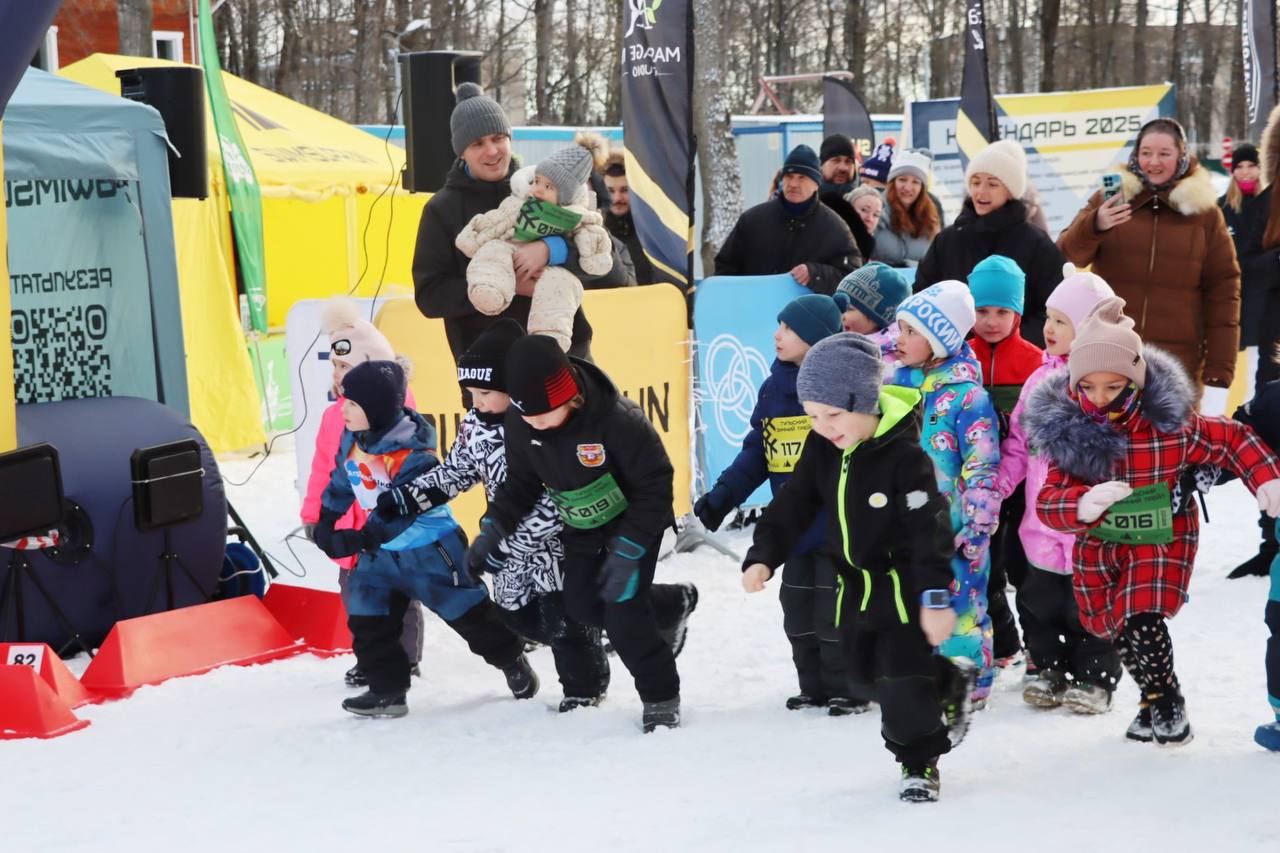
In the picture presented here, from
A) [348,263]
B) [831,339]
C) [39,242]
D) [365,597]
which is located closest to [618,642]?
[365,597]

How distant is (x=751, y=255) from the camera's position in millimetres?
7926

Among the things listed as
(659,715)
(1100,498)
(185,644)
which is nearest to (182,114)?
(185,644)

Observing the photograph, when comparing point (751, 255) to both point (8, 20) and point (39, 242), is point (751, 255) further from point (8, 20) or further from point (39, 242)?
point (8, 20)

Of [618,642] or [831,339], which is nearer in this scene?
[831,339]

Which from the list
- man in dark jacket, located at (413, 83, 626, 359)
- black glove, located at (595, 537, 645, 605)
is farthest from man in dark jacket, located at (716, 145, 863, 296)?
black glove, located at (595, 537, 645, 605)

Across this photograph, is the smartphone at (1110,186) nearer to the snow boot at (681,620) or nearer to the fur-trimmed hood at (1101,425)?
the fur-trimmed hood at (1101,425)

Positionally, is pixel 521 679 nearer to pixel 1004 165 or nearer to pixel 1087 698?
pixel 1087 698

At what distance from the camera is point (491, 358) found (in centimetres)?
505

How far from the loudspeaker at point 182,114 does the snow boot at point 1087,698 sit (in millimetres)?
5513

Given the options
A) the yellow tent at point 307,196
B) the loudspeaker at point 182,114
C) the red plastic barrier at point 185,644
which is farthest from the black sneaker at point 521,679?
the yellow tent at point 307,196

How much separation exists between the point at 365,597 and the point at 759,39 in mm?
41369

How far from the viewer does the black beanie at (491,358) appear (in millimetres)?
5027

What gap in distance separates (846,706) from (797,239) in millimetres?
3369

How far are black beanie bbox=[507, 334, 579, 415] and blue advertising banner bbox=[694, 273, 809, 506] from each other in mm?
3168
